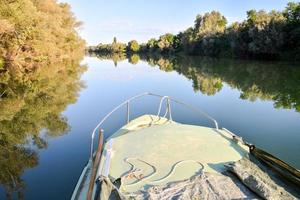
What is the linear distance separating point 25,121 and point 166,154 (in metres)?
6.50

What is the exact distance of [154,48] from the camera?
100312mm

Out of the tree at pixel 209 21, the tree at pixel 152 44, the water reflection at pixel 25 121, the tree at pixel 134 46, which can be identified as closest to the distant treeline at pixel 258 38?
the tree at pixel 209 21

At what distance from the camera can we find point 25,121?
9.80m

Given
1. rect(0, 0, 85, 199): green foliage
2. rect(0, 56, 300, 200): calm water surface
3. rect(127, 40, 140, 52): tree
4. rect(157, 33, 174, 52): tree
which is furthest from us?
rect(127, 40, 140, 52): tree

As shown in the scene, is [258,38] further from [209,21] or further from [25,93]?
[25,93]

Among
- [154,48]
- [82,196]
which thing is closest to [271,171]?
[82,196]

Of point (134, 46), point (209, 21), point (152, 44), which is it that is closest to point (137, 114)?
point (209, 21)

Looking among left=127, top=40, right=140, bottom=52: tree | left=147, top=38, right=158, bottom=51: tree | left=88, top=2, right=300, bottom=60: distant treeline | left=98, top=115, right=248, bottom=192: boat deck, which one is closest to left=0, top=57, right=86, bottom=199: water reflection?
left=98, top=115, right=248, bottom=192: boat deck

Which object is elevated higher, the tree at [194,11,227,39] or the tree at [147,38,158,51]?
the tree at [194,11,227,39]

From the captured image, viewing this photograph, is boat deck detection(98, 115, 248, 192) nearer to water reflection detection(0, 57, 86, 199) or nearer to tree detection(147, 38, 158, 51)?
water reflection detection(0, 57, 86, 199)

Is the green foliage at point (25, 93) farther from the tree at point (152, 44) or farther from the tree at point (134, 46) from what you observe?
the tree at point (134, 46)

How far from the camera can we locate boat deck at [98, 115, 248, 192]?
400 cm

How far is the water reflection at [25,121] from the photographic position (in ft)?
20.9

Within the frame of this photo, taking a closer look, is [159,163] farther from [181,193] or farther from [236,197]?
[236,197]
